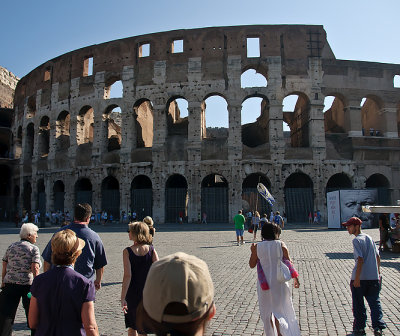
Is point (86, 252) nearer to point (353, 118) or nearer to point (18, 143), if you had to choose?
point (353, 118)

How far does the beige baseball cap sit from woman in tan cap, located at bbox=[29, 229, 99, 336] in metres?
1.06

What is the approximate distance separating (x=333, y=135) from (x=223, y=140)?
7.18 metres

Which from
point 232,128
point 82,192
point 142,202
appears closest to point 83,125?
point 82,192

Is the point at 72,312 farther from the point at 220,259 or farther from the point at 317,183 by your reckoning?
the point at 317,183

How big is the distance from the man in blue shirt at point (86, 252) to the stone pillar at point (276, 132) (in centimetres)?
1899

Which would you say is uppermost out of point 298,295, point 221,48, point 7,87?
point 7,87

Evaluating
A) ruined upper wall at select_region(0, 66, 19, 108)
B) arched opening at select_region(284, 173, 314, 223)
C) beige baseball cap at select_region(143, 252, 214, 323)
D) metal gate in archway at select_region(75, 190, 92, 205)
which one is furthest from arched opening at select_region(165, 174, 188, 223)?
ruined upper wall at select_region(0, 66, 19, 108)

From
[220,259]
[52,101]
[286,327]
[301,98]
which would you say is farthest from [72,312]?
[52,101]

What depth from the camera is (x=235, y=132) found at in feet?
72.3

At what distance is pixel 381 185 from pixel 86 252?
24009 millimetres

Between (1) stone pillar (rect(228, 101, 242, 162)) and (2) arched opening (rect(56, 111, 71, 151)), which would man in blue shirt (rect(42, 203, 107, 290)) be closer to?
(1) stone pillar (rect(228, 101, 242, 162))

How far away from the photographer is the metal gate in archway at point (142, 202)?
2267 cm

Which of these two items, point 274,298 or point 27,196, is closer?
point 274,298

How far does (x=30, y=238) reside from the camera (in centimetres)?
376
